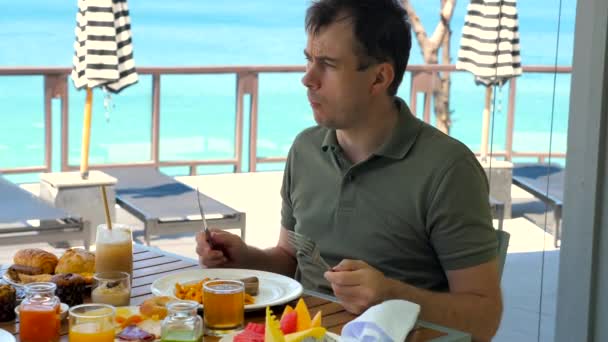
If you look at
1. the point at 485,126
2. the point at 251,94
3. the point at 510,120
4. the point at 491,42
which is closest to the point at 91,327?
the point at 510,120

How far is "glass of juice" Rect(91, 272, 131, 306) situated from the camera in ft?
6.45

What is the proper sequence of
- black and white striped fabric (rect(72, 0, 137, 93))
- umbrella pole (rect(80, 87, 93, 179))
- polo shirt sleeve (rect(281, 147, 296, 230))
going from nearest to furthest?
polo shirt sleeve (rect(281, 147, 296, 230)) < black and white striped fabric (rect(72, 0, 137, 93)) < umbrella pole (rect(80, 87, 93, 179))

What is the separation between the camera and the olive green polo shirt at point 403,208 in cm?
214

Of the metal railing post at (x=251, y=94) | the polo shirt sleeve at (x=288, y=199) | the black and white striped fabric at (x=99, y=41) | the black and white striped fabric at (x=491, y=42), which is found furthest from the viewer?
the metal railing post at (x=251, y=94)

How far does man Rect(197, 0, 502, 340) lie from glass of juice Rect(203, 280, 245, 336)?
39 centimetres

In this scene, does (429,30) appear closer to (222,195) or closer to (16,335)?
(222,195)

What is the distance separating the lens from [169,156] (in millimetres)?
6254

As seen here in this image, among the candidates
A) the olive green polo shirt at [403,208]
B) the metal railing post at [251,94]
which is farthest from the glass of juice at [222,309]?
the metal railing post at [251,94]

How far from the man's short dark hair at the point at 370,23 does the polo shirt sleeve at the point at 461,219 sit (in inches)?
12.4

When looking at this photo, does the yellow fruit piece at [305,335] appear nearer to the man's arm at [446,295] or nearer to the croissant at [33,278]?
the man's arm at [446,295]

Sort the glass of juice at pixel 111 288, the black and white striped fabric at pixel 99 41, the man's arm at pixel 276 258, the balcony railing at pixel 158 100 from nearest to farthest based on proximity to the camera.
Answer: the glass of juice at pixel 111 288 < the man's arm at pixel 276 258 < the black and white striped fabric at pixel 99 41 < the balcony railing at pixel 158 100

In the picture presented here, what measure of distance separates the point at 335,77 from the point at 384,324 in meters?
0.73

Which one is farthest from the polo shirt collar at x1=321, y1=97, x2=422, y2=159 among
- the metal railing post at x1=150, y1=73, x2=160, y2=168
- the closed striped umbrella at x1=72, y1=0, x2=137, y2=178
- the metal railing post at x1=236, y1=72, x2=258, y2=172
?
the metal railing post at x1=236, y1=72, x2=258, y2=172

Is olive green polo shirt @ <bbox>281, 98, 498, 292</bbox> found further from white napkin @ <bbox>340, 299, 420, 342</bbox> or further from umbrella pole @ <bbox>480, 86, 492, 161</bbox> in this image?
umbrella pole @ <bbox>480, 86, 492, 161</bbox>
